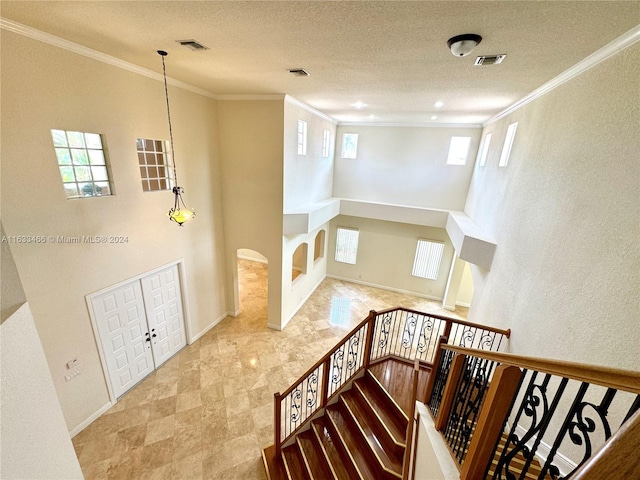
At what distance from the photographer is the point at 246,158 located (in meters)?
5.97

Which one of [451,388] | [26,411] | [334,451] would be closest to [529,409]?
[451,388]

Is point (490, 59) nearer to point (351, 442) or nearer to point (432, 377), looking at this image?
point (432, 377)

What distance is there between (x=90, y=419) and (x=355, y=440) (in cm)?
429

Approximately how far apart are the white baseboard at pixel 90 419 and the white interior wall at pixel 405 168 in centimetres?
792

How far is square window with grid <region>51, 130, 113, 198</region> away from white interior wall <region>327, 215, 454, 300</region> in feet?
23.1

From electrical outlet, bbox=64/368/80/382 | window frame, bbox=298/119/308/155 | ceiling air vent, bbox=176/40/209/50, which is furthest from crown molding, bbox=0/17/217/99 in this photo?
electrical outlet, bbox=64/368/80/382

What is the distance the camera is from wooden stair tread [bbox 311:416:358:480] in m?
3.33

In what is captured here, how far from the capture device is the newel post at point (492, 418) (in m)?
1.31

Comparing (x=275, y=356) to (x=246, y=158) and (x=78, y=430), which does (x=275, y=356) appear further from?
(x=246, y=158)

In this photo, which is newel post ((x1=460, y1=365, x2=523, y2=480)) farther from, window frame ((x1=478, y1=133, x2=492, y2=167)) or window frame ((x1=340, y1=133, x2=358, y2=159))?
window frame ((x1=340, y1=133, x2=358, y2=159))

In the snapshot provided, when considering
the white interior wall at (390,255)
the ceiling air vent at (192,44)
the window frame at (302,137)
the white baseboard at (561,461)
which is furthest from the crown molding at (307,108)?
the white baseboard at (561,461)

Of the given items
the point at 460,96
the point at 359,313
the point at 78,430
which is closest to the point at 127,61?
the point at 460,96

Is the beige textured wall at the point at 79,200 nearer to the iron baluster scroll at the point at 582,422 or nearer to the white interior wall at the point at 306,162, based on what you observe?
the white interior wall at the point at 306,162

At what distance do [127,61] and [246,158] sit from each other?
8.23ft
